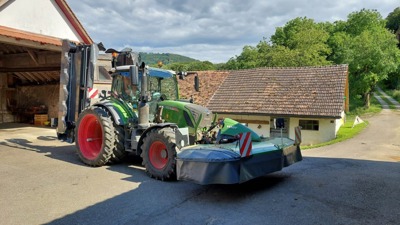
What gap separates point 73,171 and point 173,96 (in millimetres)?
3011

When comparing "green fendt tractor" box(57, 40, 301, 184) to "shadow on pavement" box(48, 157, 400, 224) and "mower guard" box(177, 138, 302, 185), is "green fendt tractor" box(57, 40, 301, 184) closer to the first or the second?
"mower guard" box(177, 138, 302, 185)

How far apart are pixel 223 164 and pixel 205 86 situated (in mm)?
19609

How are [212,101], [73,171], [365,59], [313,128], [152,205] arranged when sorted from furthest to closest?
1. [365,59]
2. [212,101]
3. [313,128]
4. [73,171]
5. [152,205]

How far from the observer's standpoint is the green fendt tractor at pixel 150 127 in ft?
18.4

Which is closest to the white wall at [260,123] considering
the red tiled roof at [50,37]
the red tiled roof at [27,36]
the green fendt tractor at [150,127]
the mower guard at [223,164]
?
the red tiled roof at [50,37]

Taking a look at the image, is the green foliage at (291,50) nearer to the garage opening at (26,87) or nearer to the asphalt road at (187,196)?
the garage opening at (26,87)

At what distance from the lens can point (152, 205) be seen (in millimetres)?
5238

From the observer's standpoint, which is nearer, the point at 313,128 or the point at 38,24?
the point at 38,24

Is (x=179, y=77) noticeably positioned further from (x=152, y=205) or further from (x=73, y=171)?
(x=152, y=205)

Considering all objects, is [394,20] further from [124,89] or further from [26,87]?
[124,89]

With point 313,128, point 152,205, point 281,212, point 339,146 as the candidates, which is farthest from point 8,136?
point 313,128

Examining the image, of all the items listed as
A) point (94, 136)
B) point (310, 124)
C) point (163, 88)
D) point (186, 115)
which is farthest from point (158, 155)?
point (310, 124)

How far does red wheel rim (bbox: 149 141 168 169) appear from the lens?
22.3 ft

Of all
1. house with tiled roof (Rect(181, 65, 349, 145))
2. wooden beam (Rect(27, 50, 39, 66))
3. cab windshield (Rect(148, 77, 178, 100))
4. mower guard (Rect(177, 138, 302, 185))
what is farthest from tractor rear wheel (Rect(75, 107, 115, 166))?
house with tiled roof (Rect(181, 65, 349, 145))
